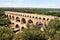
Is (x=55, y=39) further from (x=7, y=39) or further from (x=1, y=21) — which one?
(x=1, y=21)

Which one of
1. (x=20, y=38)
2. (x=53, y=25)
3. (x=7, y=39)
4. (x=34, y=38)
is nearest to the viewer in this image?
(x=34, y=38)

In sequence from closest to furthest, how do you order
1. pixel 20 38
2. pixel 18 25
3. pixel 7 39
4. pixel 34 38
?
pixel 34 38 < pixel 20 38 < pixel 7 39 < pixel 18 25

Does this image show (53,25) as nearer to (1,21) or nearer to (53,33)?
(53,33)

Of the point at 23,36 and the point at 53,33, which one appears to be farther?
the point at 53,33

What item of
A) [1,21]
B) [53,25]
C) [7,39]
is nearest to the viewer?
[7,39]

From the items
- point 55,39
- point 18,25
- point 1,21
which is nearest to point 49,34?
point 55,39

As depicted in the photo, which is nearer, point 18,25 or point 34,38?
point 34,38

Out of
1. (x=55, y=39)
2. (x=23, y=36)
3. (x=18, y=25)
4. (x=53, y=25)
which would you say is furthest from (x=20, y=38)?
(x=18, y=25)

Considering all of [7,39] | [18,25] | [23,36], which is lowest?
[18,25]

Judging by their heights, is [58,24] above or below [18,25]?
above
